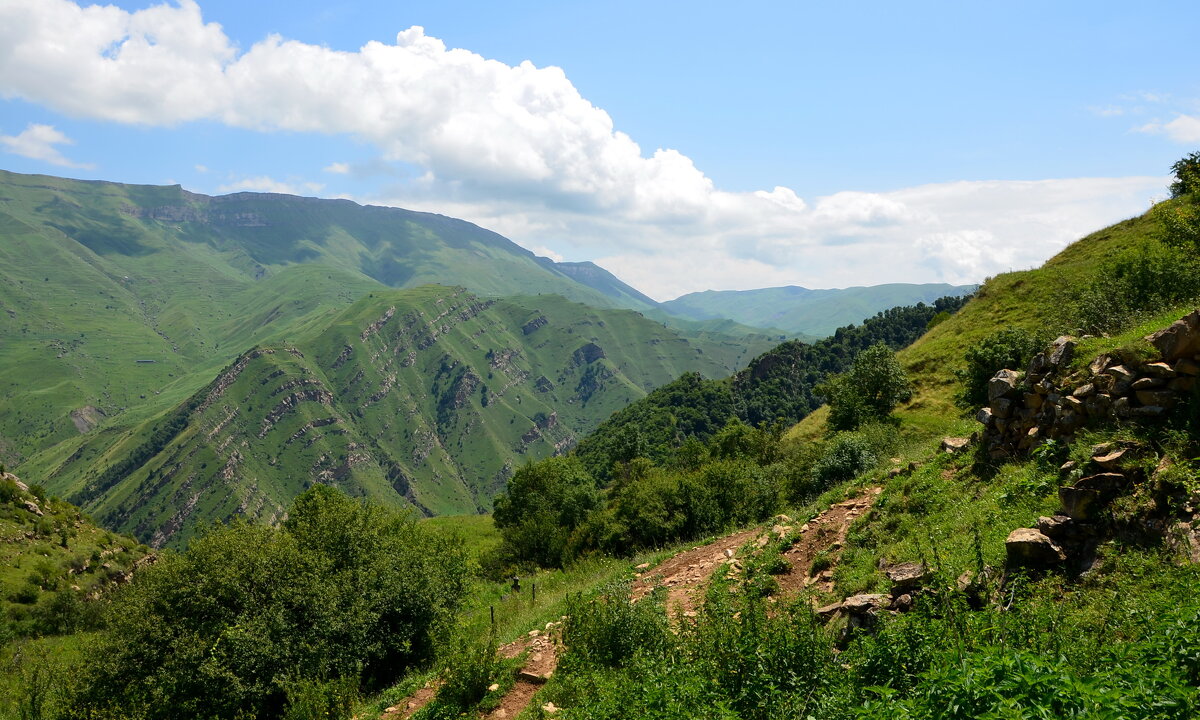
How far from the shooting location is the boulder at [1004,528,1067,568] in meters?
11.1

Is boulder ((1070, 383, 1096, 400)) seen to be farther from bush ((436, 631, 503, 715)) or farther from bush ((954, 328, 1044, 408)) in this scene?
bush ((954, 328, 1044, 408))

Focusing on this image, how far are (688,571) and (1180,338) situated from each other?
15.5m

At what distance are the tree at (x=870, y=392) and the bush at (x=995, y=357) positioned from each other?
10949 millimetres

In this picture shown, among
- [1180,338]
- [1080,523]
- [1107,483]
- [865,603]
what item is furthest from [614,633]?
[1180,338]

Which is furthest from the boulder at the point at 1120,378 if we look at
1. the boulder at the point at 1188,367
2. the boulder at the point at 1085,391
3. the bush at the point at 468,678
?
the bush at the point at 468,678

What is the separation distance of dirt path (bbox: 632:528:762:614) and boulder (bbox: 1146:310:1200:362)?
42.4ft

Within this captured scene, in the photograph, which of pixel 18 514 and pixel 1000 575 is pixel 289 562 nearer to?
pixel 1000 575

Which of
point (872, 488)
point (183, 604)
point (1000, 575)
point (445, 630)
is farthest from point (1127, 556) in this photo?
point (183, 604)

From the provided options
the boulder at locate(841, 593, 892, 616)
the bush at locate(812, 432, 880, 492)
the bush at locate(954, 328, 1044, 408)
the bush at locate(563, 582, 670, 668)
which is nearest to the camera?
the boulder at locate(841, 593, 892, 616)

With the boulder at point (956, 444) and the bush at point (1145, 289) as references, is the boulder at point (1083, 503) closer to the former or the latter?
the boulder at point (956, 444)

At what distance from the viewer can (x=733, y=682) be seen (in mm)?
10164

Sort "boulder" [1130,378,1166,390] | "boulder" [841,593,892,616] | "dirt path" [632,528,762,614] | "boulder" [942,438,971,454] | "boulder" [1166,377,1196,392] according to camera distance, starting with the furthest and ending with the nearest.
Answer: "boulder" [942,438,971,454] → "dirt path" [632,528,762,614] → "boulder" [1130,378,1166,390] → "boulder" [1166,377,1196,392] → "boulder" [841,593,892,616]

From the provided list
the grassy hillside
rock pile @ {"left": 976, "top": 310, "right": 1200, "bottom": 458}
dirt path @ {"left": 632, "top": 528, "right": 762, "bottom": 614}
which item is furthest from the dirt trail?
the grassy hillside

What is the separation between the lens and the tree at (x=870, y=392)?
46.2 m
